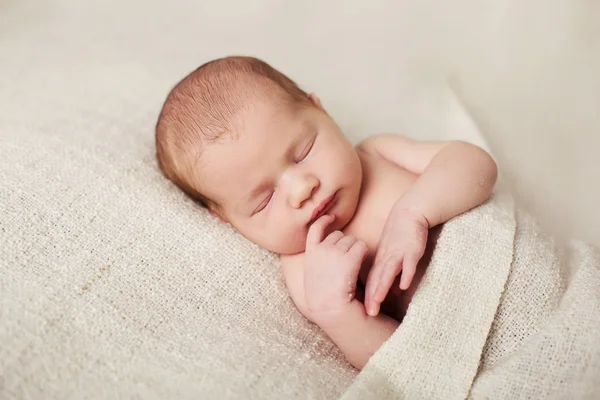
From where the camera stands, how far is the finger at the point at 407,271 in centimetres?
85

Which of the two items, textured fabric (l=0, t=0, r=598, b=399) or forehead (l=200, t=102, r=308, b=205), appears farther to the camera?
forehead (l=200, t=102, r=308, b=205)

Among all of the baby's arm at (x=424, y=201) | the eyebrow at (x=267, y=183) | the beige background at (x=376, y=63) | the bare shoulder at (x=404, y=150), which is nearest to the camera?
the baby's arm at (x=424, y=201)

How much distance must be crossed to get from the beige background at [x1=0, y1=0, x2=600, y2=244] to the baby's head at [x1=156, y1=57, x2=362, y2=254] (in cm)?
25

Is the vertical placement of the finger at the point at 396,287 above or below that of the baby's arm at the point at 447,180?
below

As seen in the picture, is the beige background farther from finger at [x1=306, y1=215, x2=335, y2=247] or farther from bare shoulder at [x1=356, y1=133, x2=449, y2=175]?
finger at [x1=306, y1=215, x2=335, y2=247]

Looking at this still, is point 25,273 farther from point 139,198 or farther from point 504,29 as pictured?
point 504,29

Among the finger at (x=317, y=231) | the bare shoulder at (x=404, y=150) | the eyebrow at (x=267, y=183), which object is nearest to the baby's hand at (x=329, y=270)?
the finger at (x=317, y=231)

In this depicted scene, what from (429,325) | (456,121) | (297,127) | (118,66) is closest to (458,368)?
(429,325)

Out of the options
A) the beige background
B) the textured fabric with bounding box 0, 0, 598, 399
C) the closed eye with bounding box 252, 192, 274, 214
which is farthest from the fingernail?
the beige background

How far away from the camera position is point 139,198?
40.5 inches

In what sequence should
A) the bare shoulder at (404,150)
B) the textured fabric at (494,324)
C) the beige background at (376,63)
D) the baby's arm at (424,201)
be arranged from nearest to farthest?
the textured fabric at (494,324)
the baby's arm at (424,201)
the bare shoulder at (404,150)
the beige background at (376,63)

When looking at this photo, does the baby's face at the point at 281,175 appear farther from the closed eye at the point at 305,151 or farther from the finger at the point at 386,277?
the finger at the point at 386,277

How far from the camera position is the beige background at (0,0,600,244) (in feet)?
4.29

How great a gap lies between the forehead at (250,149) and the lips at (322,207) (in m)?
0.10
